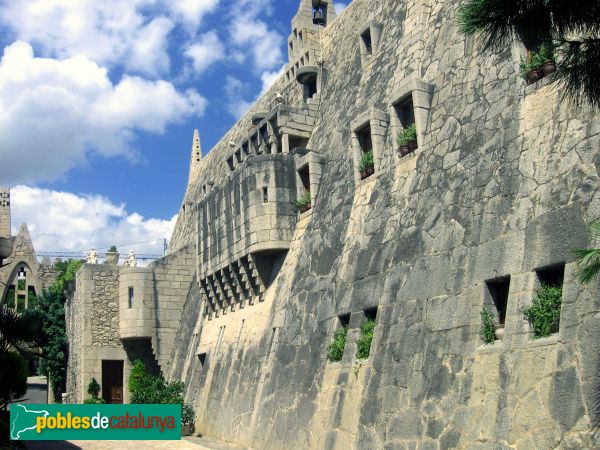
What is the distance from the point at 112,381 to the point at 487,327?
968 inches

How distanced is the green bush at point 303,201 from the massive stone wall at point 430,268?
620 millimetres

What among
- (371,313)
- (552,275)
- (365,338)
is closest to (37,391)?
(371,313)

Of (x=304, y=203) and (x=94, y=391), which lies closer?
(x=304, y=203)

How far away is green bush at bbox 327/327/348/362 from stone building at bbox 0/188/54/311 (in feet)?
156

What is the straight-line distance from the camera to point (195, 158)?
4316 centimetres

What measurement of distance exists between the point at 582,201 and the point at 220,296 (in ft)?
54.5

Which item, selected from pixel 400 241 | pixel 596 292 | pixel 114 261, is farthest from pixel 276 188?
pixel 114 261

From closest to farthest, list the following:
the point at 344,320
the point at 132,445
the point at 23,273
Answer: the point at 344,320
the point at 132,445
the point at 23,273

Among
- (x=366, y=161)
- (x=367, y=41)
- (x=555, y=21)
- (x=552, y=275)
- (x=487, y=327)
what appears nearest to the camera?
(x=555, y=21)

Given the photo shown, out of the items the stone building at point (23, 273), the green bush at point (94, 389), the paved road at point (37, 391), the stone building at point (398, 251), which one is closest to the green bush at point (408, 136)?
the stone building at point (398, 251)

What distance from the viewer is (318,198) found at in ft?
71.8

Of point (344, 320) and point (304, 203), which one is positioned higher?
point (304, 203)

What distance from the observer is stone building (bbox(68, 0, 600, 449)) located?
39.8 feet

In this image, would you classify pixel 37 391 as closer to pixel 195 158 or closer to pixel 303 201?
pixel 195 158
